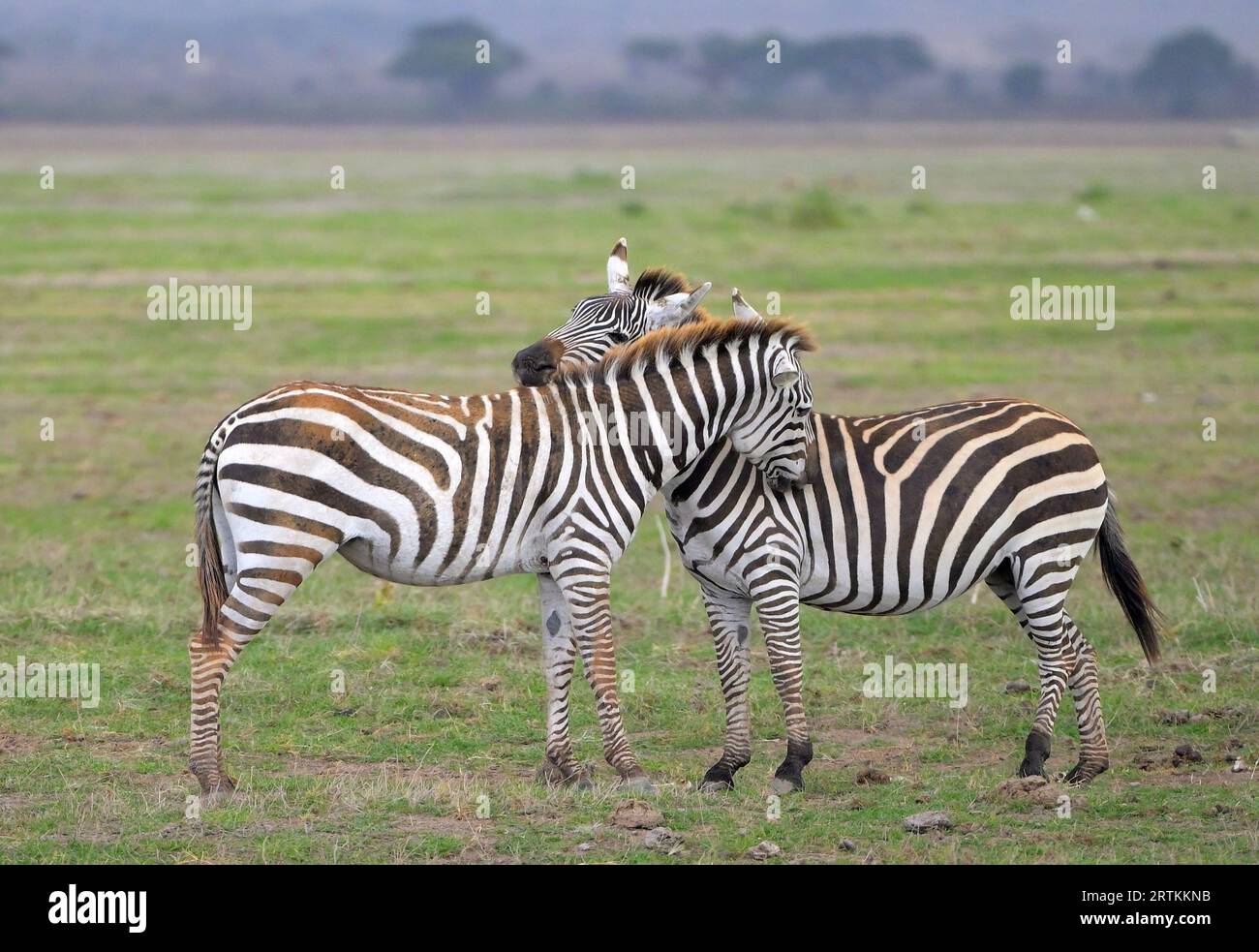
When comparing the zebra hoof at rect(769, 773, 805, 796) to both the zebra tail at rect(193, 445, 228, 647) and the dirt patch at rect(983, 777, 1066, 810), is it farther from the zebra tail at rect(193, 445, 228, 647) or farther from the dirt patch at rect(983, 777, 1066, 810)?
the zebra tail at rect(193, 445, 228, 647)

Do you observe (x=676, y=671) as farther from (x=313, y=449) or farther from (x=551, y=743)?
(x=313, y=449)

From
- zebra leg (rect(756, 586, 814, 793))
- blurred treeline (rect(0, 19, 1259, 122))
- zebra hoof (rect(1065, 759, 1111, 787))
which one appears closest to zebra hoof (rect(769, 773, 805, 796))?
zebra leg (rect(756, 586, 814, 793))

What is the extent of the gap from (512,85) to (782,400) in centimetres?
13161

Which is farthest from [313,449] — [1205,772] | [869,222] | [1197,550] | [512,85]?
[512,85]

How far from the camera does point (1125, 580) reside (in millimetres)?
8188

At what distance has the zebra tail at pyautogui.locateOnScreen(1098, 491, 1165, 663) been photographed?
26.9ft

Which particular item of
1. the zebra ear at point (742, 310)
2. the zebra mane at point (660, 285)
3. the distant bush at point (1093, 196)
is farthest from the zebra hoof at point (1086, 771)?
the distant bush at point (1093, 196)

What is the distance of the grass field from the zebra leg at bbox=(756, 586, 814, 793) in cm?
19

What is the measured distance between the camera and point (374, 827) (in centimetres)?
680

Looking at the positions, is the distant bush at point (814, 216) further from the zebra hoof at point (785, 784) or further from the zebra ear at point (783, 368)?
the zebra hoof at point (785, 784)

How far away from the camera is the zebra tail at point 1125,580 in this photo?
26.9 ft

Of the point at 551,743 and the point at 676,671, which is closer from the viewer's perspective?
the point at 551,743

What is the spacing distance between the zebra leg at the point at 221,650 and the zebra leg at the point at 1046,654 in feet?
11.7

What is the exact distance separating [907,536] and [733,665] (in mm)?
1097
